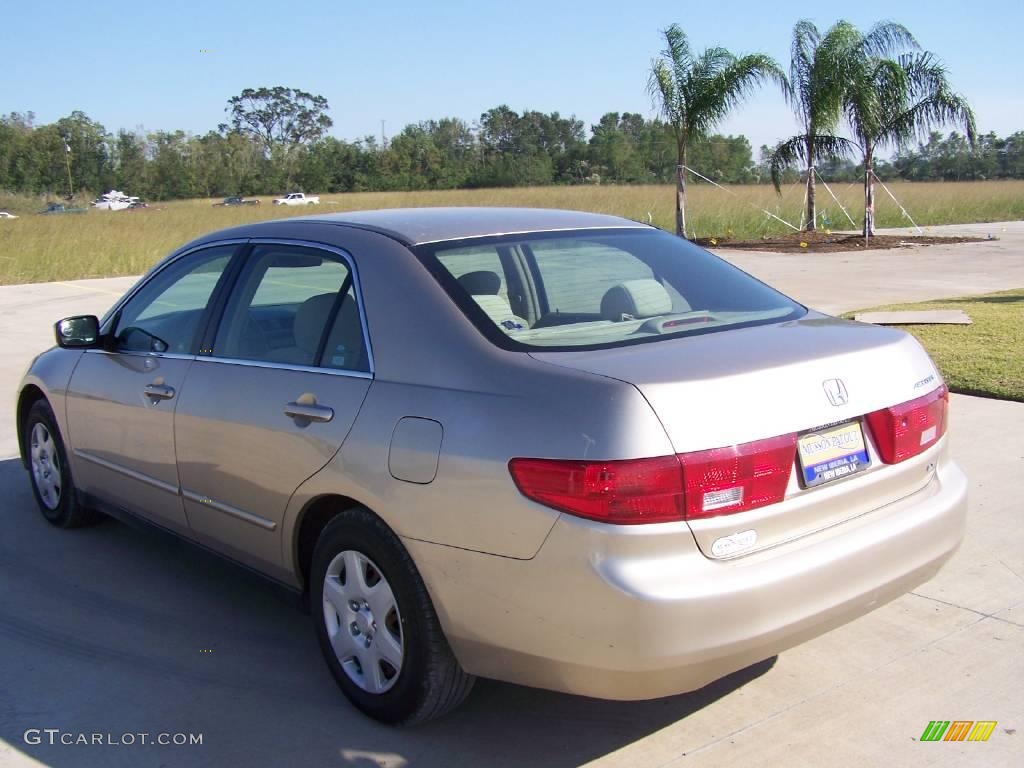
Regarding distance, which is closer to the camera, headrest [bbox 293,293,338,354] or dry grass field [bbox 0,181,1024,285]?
headrest [bbox 293,293,338,354]

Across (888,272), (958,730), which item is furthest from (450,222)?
(888,272)

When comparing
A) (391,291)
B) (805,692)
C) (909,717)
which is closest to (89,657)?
(391,291)

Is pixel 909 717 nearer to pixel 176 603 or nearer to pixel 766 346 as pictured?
pixel 766 346

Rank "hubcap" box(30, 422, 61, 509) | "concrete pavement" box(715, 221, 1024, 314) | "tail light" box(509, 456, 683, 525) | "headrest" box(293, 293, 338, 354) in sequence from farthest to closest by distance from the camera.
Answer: "concrete pavement" box(715, 221, 1024, 314)
"hubcap" box(30, 422, 61, 509)
"headrest" box(293, 293, 338, 354)
"tail light" box(509, 456, 683, 525)

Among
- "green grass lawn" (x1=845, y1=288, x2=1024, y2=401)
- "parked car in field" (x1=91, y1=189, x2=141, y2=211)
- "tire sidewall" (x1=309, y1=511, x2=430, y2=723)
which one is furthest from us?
"parked car in field" (x1=91, y1=189, x2=141, y2=211)

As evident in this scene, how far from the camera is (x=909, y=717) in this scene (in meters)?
3.38

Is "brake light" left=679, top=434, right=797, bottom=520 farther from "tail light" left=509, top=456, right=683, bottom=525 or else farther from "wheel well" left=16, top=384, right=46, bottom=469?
"wheel well" left=16, top=384, right=46, bottom=469

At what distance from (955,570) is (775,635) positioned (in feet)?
6.84

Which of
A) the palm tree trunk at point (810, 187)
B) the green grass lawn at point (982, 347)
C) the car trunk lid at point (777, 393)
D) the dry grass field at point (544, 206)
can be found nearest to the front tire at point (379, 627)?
the car trunk lid at point (777, 393)

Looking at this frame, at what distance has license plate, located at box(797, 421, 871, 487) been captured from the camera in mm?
2955

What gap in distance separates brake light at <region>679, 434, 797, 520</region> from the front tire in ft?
2.95

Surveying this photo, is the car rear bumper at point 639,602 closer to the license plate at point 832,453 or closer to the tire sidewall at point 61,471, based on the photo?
the license plate at point 832,453

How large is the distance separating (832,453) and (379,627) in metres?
1.48

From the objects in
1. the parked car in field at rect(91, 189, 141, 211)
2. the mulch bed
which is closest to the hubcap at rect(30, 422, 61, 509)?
the mulch bed
